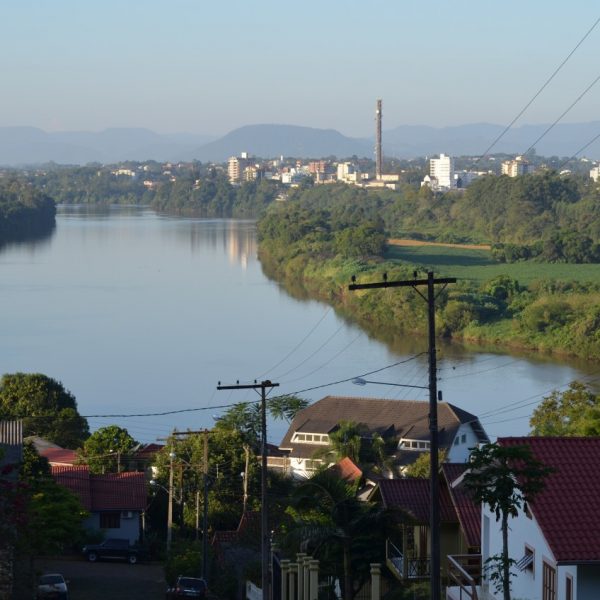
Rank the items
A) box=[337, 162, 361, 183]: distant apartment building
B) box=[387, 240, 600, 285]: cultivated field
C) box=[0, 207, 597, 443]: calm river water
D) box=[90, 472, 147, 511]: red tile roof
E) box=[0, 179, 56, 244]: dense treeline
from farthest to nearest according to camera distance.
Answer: box=[337, 162, 361, 183]: distant apartment building
box=[0, 179, 56, 244]: dense treeline
box=[387, 240, 600, 285]: cultivated field
box=[0, 207, 597, 443]: calm river water
box=[90, 472, 147, 511]: red tile roof

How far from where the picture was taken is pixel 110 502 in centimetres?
1612

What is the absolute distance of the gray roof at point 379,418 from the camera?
2038cm

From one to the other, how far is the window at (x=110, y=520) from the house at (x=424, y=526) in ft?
22.4

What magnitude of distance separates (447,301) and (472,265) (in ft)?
49.0

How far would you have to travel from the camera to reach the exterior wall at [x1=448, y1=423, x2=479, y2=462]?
20.1 metres

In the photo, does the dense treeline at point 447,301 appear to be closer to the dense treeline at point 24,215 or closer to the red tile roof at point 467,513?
the red tile roof at point 467,513

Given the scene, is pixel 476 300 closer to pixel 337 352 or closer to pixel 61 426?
pixel 337 352

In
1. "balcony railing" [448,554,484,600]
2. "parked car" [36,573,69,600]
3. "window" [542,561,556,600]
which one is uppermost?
"window" [542,561,556,600]

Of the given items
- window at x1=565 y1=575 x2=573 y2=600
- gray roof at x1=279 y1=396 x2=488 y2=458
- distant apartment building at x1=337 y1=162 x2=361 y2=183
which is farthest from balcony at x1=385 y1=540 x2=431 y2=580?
distant apartment building at x1=337 y1=162 x2=361 y2=183

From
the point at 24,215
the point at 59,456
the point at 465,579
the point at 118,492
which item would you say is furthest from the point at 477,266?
the point at 465,579

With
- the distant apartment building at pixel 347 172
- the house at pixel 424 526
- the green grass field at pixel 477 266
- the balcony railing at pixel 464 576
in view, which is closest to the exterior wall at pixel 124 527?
the house at pixel 424 526

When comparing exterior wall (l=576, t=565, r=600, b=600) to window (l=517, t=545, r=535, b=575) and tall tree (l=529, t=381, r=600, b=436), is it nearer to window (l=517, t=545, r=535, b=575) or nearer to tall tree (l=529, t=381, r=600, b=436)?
window (l=517, t=545, r=535, b=575)

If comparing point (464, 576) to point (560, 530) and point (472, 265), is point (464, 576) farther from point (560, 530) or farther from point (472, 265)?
point (472, 265)

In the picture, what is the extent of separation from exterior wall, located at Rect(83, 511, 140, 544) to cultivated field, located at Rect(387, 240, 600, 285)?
1205 inches
